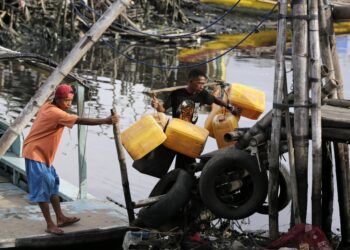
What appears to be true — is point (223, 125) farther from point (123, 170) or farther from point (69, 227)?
point (69, 227)

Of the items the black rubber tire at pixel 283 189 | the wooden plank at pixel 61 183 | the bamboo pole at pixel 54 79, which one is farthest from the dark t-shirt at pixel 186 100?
the wooden plank at pixel 61 183

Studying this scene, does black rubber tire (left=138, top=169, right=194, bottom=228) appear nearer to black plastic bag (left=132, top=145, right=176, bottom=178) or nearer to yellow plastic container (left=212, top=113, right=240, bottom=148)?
black plastic bag (left=132, top=145, right=176, bottom=178)

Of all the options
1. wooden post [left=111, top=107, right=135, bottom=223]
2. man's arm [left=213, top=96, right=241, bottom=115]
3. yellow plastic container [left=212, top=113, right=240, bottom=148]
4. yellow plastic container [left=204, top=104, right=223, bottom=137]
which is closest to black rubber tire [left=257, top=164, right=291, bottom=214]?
yellow plastic container [left=212, top=113, right=240, bottom=148]

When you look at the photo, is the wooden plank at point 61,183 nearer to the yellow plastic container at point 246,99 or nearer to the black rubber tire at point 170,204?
the black rubber tire at point 170,204

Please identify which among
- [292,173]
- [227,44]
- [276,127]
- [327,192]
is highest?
[276,127]

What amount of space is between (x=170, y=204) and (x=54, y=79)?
160cm

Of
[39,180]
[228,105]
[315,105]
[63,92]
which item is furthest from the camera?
[228,105]

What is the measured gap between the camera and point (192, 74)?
27.3ft

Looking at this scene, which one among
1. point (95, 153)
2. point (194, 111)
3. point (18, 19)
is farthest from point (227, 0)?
point (194, 111)

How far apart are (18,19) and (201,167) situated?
20.5m

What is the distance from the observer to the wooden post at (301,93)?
715cm

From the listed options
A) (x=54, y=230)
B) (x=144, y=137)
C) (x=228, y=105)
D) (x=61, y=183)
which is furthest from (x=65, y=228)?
(x=228, y=105)

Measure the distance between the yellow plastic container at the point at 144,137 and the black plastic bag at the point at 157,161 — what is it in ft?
0.60

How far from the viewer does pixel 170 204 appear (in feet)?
24.9
